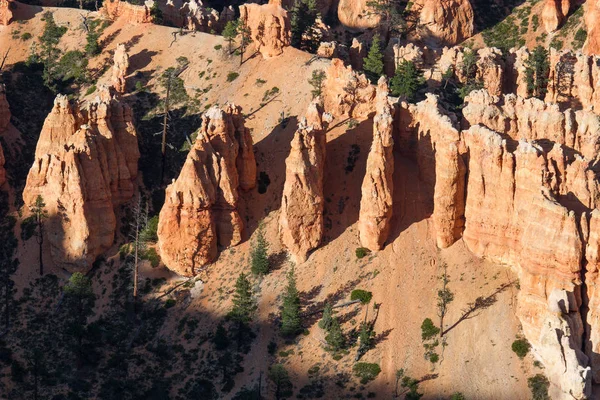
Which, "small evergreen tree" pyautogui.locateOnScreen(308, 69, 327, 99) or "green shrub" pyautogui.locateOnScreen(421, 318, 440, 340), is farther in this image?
"small evergreen tree" pyautogui.locateOnScreen(308, 69, 327, 99)

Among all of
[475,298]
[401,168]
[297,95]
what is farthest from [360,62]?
[475,298]

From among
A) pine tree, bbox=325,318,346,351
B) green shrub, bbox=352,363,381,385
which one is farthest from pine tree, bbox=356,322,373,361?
pine tree, bbox=325,318,346,351

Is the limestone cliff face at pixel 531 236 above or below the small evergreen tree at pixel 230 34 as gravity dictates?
below

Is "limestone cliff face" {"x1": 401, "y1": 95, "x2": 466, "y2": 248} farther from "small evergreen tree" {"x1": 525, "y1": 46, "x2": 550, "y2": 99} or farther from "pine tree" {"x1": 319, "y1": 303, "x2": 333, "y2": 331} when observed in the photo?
"small evergreen tree" {"x1": 525, "y1": 46, "x2": 550, "y2": 99}

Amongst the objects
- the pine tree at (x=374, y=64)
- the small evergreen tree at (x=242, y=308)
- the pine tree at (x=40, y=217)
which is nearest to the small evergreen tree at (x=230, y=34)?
the pine tree at (x=374, y=64)

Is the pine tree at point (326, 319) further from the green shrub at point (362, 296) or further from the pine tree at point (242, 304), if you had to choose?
the pine tree at point (242, 304)

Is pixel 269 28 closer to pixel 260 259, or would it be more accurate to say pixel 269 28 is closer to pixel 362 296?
pixel 260 259

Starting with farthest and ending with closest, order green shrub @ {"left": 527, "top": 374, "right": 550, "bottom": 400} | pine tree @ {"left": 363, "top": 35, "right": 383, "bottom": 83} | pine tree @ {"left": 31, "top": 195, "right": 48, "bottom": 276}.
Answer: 1. pine tree @ {"left": 363, "top": 35, "right": 383, "bottom": 83}
2. pine tree @ {"left": 31, "top": 195, "right": 48, "bottom": 276}
3. green shrub @ {"left": 527, "top": 374, "right": 550, "bottom": 400}
